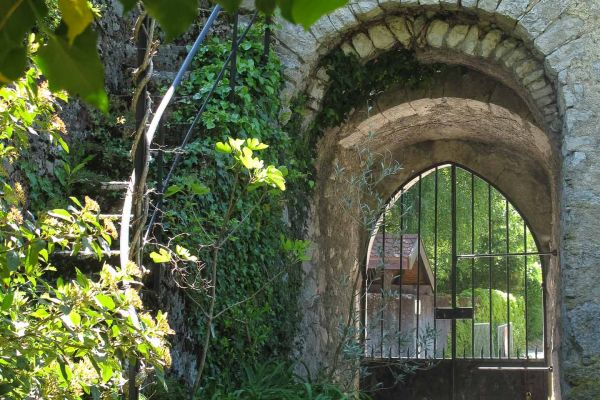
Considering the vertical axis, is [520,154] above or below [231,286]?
above

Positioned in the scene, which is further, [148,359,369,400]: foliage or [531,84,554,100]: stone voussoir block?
[531,84,554,100]: stone voussoir block

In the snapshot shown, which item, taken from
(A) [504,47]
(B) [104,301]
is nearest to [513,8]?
(A) [504,47]

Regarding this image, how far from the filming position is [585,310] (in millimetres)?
4801

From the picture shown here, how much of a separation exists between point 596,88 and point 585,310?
4.17 feet

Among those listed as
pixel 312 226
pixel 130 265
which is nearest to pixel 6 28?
pixel 130 265

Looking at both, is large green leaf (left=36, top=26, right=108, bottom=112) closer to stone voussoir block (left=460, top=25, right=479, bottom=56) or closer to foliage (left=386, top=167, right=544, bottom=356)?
stone voussoir block (left=460, top=25, right=479, bottom=56)

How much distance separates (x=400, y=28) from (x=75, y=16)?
5.04 m

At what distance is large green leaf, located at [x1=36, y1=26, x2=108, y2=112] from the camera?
33.2 inches

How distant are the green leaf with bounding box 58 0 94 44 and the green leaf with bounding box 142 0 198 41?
59 millimetres

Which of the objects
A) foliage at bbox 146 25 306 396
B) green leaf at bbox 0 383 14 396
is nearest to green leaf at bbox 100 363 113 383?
green leaf at bbox 0 383 14 396

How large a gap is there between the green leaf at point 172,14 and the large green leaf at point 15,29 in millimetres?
114

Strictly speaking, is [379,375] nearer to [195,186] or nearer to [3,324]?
[195,186]

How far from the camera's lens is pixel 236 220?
163 inches

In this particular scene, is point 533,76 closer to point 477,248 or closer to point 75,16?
point 75,16
